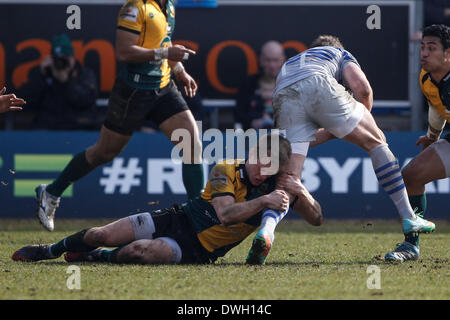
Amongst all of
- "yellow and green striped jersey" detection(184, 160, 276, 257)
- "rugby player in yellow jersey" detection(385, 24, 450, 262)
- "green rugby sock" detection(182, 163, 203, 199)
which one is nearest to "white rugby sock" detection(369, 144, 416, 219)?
"rugby player in yellow jersey" detection(385, 24, 450, 262)

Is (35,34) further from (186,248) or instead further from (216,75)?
(186,248)

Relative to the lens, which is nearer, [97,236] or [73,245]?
[97,236]

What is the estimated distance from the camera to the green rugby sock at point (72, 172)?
7703 mm

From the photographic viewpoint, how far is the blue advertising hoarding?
10.7 metres

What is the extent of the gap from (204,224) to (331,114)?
4.16 ft

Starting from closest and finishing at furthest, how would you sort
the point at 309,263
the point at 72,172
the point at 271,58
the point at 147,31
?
the point at 309,263 → the point at 147,31 → the point at 72,172 → the point at 271,58

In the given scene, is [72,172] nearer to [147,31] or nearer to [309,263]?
[147,31]

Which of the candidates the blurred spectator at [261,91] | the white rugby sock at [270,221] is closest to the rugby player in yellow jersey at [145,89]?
the white rugby sock at [270,221]

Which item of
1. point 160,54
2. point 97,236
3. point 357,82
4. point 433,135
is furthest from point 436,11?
point 97,236

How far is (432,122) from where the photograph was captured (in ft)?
24.2

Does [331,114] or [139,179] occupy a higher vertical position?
[331,114]
